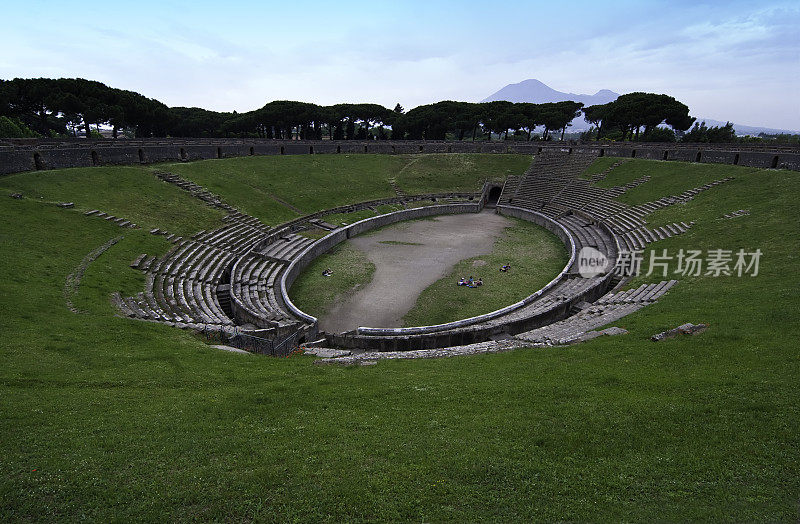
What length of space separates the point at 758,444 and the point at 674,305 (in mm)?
11558

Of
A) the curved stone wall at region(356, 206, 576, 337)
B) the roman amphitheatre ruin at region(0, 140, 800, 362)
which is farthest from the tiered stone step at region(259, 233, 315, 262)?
the curved stone wall at region(356, 206, 576, 337)

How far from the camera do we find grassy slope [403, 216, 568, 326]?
974 inches

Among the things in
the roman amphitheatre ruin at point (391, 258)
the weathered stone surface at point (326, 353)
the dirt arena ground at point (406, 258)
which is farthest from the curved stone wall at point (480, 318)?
the weathered stone surface at point (326, 353)

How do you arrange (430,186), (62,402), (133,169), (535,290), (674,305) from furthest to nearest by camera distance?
1. (430,186)
2. (133,169)
3. (535,290)
4. (674,305)
5. (62,402)

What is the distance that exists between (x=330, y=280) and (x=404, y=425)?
20.8 meters

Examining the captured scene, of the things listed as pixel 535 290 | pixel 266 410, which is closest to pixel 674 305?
pixel 535 290

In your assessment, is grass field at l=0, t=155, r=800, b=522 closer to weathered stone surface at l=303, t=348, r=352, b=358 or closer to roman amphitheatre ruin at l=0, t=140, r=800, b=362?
weathered stone surface at l=303, t=348, r=352, b=358

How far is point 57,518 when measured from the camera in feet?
23.6

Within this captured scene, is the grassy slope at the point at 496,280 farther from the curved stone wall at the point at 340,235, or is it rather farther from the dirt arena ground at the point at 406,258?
the curved stone wall at the point at 340,235

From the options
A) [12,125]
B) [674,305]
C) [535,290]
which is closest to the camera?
[674,305]

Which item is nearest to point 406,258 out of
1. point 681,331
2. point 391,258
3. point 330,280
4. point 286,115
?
point 391,258

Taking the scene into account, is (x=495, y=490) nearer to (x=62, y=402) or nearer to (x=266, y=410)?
(x=266, y=410)

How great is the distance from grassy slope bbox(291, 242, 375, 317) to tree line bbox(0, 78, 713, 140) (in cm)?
4245

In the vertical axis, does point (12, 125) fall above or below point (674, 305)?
above
